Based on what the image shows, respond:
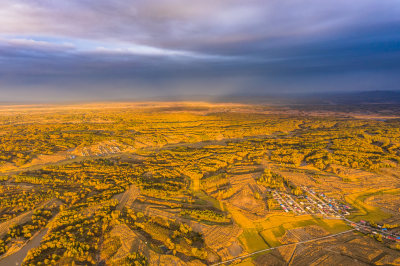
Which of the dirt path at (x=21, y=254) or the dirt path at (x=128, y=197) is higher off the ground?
the dirt path at (x=128, y=197)

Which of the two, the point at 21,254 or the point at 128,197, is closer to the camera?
the point at 21,254

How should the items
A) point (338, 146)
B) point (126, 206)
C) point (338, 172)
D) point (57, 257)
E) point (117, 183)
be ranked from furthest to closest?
point (338, 146), point (338, 172), point (117, 183), point (126, 206), point (57, 257)

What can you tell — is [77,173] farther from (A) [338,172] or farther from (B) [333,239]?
(A) [338,172]

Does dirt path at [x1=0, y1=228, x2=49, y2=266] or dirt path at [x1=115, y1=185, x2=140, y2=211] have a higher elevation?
dirt path at [x1=115, y1=185, x2=140, y2=211]

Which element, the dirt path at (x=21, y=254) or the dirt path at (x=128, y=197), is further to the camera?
the dirt path at (x=128, y=197)

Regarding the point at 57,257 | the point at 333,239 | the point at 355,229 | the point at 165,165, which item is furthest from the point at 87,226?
the point at 355,229

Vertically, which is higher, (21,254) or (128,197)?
(128,197)

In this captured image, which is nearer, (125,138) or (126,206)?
(126,206)

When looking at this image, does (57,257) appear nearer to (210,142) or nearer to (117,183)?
(117,183)

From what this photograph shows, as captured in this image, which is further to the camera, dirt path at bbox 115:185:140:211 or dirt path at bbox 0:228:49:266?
dirt path at bbox 115:185:140:211

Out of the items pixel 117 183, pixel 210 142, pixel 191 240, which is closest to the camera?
pixel 191 240
